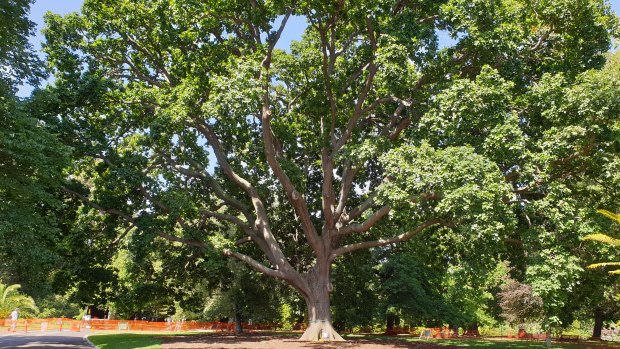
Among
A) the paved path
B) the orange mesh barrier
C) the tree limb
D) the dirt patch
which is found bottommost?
the orange mesh barrier

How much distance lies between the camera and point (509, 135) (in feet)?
49.2

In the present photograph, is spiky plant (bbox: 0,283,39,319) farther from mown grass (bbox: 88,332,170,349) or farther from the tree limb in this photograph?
the tree limb

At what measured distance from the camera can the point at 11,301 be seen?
36.8 m

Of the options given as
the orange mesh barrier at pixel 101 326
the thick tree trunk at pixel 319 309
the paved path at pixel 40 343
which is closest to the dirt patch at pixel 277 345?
the thick tree trunk at pixel 319 309

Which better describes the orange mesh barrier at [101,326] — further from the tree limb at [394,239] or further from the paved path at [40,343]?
the tree limb at [394,239]

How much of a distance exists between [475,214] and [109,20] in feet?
51.6

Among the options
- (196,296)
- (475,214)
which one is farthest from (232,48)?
(196,296)

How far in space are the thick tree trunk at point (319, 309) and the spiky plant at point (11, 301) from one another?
2720cm

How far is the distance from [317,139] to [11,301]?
30.4 metres

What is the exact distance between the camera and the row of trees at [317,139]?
568 inches

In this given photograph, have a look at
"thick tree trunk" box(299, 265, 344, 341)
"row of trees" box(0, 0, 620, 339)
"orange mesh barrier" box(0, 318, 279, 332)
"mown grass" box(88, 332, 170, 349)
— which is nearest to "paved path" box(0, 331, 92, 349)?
"mown grass" box(88, 332, 170, 349)

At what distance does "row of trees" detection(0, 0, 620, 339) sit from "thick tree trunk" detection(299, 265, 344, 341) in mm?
70

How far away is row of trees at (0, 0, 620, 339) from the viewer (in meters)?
14.4

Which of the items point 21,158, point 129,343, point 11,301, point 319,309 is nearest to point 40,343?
point 129,343
